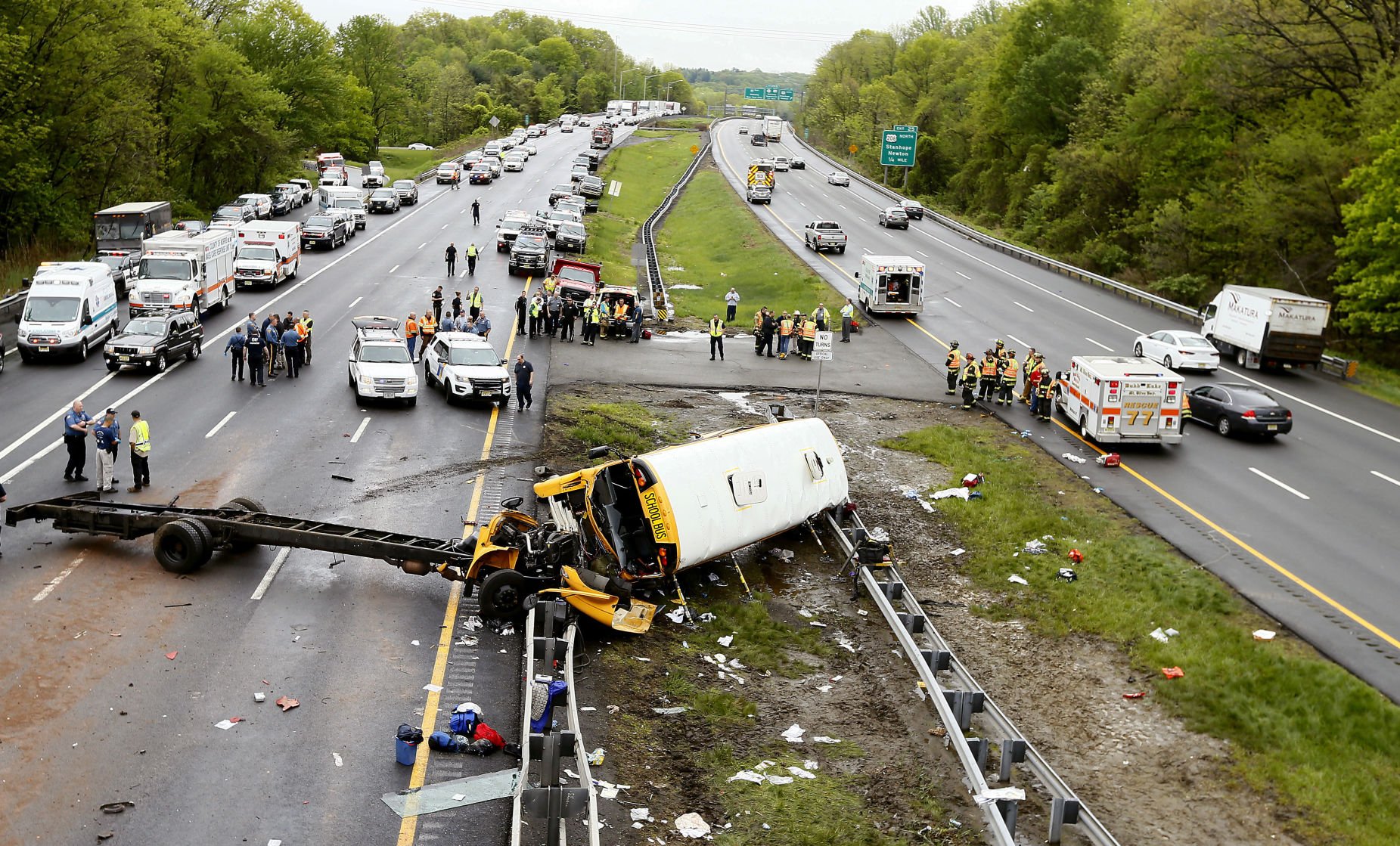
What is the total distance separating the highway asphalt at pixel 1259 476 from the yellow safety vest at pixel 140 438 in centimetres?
1852

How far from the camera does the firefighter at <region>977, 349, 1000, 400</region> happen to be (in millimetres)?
34312

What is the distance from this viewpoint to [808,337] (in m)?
40.0

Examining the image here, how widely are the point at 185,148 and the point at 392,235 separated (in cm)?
2542

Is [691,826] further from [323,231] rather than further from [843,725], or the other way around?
[323,231]

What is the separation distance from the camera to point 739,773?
1397 cm

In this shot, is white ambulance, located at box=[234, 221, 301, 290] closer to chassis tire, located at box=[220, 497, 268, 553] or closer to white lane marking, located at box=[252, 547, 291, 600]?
chassis tire, located at box=[220, 497, 268, 553]

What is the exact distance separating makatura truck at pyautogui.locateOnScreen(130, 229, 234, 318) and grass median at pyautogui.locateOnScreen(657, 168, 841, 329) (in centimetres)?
1681

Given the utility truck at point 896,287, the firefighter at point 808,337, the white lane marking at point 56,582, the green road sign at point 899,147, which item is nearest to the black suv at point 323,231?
the utility truck at point 896,287

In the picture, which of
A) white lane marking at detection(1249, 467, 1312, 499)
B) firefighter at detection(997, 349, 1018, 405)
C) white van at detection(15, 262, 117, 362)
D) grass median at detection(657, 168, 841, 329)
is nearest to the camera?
white lane marking at detection(1249, 467, 1312, 499)

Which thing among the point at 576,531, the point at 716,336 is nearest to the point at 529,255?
the point at 716,336

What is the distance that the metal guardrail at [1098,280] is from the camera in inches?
1571

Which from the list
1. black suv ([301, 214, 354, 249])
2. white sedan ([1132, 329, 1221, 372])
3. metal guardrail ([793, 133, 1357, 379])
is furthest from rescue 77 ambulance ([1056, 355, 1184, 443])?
black suv ([301, 214, 354, 249])

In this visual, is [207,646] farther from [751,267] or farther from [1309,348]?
[751,267]

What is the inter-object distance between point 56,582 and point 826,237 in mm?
49618
